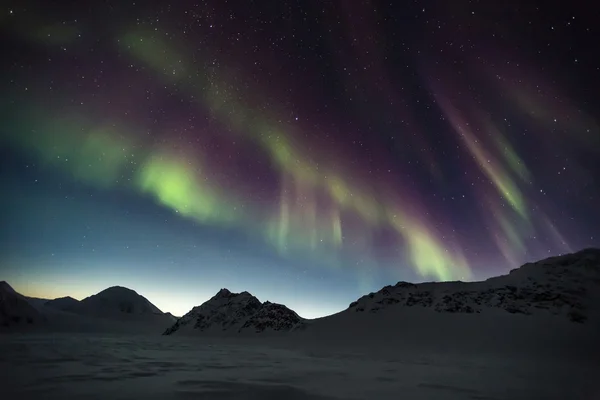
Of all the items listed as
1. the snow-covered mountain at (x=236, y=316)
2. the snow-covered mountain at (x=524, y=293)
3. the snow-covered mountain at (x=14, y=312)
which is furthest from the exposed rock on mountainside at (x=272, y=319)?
the snow-covered mountain at (x=14, y=312)

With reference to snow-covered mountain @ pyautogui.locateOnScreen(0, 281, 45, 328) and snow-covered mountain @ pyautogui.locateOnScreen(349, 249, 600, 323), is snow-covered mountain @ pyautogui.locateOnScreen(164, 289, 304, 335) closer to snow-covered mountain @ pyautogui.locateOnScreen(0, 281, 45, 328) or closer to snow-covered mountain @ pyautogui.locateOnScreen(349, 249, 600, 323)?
snow-covered mountain @ pyautogui.locateOnScreen(349, 249, 600, 323)

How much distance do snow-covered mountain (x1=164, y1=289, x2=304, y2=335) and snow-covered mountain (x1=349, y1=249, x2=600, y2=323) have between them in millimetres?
42156

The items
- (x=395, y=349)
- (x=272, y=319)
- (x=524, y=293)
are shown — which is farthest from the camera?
(x=272, y=319)

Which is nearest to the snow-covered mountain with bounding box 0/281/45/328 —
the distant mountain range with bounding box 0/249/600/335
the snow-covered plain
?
the snow-covered plain

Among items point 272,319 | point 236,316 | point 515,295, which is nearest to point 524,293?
point 515,295

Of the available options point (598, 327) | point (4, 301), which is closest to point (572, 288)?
point (598, 327)

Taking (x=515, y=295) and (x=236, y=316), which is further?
(x=236, y=316)

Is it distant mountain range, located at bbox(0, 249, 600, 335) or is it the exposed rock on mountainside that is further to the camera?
the exposed rock on mountainside

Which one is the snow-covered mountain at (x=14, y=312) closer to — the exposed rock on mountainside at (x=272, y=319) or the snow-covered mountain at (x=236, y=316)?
the snow-covered mountain at (x=236, y=316)

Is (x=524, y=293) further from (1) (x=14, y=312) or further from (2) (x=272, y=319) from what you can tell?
(1) (x=14, y=312)

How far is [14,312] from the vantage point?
172625mm

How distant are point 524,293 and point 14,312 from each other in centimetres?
23194

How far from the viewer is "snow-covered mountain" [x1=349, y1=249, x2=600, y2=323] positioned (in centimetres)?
7150

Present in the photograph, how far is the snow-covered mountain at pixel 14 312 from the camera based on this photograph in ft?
538
